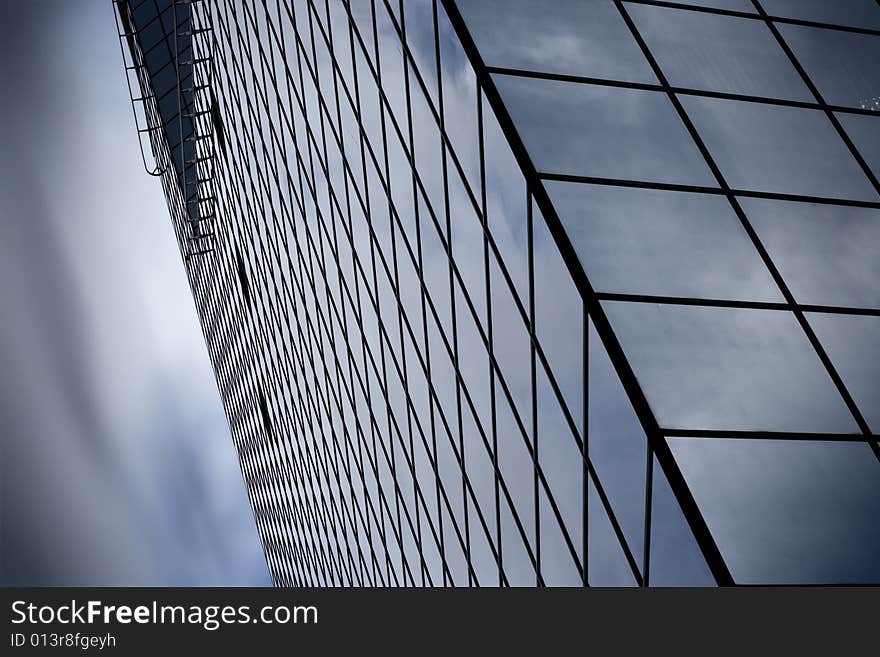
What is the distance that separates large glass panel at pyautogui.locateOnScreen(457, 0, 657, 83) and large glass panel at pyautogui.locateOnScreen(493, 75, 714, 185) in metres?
0.47

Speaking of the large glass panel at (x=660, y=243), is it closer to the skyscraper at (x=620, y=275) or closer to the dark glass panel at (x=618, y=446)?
the skyscraper at (x=620, y=275)

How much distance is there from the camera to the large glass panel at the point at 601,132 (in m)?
13.8

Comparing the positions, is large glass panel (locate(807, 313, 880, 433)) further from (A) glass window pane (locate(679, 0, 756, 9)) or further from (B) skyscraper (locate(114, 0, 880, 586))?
(A) glass window pane (locate(679, 0, 756, 9))

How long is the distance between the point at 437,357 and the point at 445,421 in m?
1.72

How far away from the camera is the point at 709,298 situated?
13.0 m

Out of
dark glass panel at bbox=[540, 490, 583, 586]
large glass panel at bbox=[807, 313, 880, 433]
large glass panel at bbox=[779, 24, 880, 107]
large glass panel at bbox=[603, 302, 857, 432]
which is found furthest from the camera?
large glass panel at bbox=[779, 24, 880, 107]

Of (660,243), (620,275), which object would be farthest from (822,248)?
(620,275)

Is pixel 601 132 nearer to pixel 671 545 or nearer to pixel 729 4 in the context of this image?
pixel 729 4

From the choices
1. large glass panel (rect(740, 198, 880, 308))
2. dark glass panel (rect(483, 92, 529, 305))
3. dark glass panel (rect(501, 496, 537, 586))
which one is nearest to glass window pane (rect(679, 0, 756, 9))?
large glass panel (rect(740, 198, 880, 308))

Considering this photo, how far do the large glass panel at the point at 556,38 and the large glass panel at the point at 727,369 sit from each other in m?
5.03

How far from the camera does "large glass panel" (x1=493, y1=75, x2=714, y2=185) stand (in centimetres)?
1380

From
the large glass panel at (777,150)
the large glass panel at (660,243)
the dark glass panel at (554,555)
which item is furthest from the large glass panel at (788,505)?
the large glass panel at (777,150)
